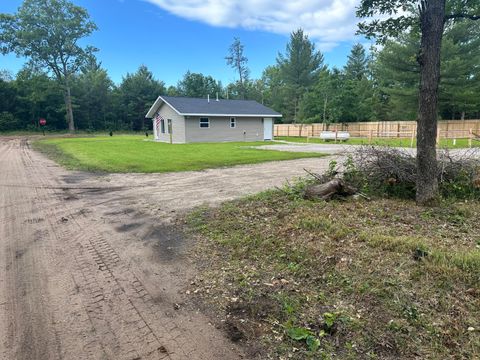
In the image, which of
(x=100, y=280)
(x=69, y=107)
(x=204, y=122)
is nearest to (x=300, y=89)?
(x=204, y=122)

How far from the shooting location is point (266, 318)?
2574 mm

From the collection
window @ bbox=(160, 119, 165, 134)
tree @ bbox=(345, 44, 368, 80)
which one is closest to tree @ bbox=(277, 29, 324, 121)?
tree @ bbox=(345, 44, 368, 80)

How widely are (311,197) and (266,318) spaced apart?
10.2ft

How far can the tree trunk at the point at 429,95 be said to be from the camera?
4594 mm

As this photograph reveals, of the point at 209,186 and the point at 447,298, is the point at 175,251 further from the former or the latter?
the point at 209,186

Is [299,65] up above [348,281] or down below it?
above

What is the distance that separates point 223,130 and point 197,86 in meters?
30.7

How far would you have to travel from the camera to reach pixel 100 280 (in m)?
3.22

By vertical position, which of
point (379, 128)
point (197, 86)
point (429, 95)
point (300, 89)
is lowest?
point (429, 95)

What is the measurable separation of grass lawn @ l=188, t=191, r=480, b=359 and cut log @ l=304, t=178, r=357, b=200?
53 cm

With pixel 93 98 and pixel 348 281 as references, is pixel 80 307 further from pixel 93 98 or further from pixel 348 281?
pixel 93 98

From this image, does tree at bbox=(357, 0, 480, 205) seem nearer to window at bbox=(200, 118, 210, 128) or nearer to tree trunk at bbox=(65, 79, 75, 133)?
window at bbox=(200, 118, 210, 128)

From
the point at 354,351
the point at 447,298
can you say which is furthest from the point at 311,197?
the point at 354,351

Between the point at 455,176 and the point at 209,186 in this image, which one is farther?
the point at 209,186
